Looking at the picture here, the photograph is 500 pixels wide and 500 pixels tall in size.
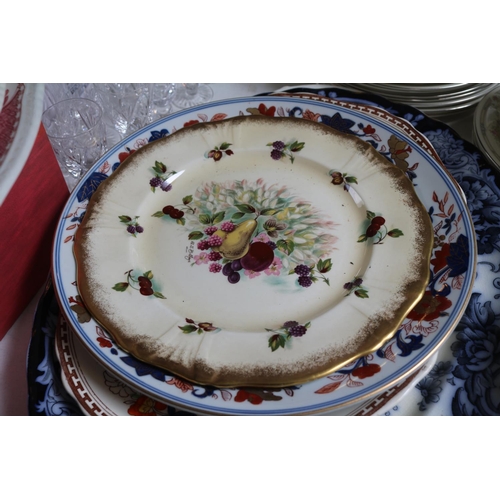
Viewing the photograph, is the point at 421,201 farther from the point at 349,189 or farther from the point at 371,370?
the point at 371,370

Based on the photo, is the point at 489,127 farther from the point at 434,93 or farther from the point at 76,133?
the point at 76,133

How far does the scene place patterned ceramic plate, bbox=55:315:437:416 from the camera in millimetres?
649

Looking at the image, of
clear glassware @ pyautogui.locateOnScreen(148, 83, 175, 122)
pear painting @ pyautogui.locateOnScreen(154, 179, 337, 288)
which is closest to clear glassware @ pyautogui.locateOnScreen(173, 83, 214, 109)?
clear glassware @ pyautogui.locateOnScreen(148, 83, 175, 122)

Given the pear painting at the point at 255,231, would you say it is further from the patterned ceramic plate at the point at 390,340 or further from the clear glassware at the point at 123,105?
the clear glassware at the point at 123,105

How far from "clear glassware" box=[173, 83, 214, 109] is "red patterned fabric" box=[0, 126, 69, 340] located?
1.09 feet

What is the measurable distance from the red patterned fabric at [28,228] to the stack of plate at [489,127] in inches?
27.4

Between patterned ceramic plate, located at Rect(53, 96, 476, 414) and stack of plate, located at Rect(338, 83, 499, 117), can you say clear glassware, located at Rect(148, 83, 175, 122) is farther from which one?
stack of plate, located at Rect(338, 83, 499, 117)

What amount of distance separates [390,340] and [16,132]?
0.58 metres

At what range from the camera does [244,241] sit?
2.63 feet

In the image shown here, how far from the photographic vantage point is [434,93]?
971 mm

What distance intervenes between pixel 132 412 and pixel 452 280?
43cm

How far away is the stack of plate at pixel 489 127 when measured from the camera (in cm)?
89

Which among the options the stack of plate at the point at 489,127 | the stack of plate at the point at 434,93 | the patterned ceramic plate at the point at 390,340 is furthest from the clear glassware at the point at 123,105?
the stack of plate at the point at 489,127

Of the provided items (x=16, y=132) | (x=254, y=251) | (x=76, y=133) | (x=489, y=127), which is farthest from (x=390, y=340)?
(x=76, y=133)
